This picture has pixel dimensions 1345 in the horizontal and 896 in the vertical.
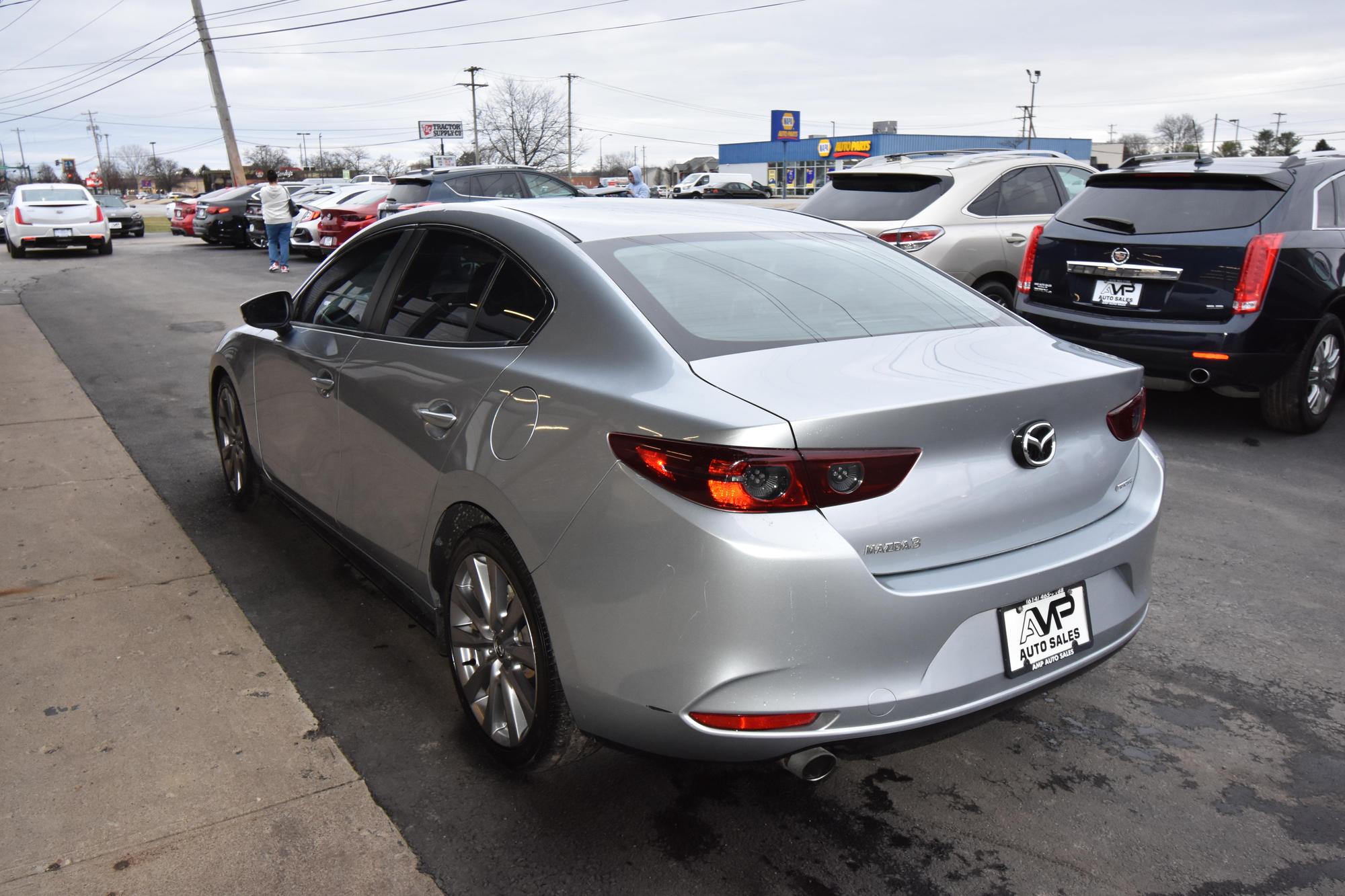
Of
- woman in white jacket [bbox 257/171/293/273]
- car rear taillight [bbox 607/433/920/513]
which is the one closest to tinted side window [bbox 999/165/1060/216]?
car rear taillight [bbox 607/433/920/513]

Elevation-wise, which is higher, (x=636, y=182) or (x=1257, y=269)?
(x=636, y=182)

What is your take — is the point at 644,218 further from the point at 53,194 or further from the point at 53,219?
the point at 53,194

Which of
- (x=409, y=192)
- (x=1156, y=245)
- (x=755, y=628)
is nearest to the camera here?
(x=755, y=628)

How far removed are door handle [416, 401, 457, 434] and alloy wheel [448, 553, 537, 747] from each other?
398 mm

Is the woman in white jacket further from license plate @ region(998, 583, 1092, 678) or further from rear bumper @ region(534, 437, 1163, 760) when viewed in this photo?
license plate @ region(998, 583, 1092, 678)

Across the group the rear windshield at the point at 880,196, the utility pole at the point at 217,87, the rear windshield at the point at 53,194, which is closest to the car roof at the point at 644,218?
the rear windshield at the point at 880,196

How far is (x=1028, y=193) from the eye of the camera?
9.18 metres

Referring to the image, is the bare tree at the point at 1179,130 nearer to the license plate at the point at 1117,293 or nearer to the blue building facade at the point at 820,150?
the blue building facade at the point at 820,150

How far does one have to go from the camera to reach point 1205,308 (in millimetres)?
6164

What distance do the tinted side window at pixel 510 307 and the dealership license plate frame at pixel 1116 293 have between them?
15.5 ft

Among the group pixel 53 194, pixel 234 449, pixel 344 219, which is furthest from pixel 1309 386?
pixel 53 194

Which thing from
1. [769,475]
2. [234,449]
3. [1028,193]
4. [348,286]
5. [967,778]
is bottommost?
[967,778]

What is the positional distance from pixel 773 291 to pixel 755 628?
1.17 m

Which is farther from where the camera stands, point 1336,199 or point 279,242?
point 279,242
